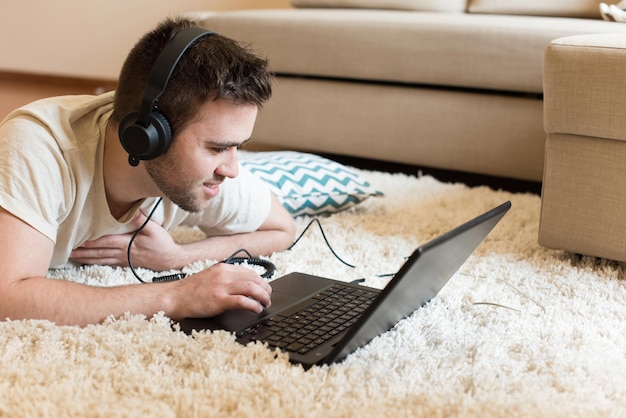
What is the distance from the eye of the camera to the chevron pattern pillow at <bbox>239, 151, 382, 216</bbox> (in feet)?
5.74

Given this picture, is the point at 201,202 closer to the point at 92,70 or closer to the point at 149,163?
the point at 149,163

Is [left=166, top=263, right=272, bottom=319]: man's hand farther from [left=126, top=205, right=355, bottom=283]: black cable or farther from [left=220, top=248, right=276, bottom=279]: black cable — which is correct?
[left=220, top=248, right=276, bottom=279]: black cable

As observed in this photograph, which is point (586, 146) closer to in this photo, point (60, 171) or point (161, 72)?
point (161, 72)

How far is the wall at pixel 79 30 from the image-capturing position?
3.51 m

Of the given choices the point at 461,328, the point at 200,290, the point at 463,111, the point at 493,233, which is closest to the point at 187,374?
the point at 200,290

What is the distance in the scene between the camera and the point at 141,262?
4.46 ft

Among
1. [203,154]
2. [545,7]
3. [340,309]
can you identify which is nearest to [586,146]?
[340,309]

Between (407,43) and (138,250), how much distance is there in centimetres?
116

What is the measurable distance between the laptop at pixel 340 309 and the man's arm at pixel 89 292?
3 cm

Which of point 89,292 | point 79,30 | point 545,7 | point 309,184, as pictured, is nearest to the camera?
point 89,292

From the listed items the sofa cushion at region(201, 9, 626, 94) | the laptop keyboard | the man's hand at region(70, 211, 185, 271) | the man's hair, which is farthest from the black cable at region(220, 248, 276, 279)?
the sofa cushion at region(201, 9, 626, 94)

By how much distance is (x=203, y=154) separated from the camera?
109 cm

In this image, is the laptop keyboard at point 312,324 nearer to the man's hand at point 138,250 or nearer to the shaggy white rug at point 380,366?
the shaggy white rug at point 380,366

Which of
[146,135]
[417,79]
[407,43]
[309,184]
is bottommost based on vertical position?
[309,184]
